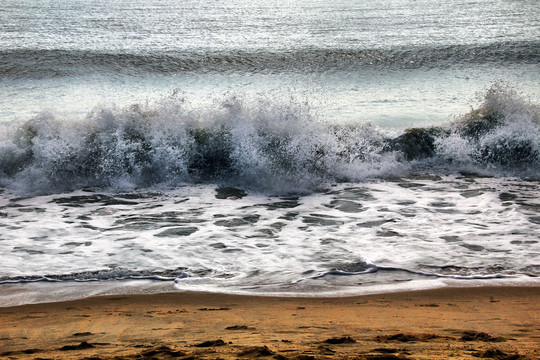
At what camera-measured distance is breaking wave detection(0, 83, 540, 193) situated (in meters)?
8.09

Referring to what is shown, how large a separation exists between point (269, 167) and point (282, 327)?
15.5 feet

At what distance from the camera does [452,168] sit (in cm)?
866

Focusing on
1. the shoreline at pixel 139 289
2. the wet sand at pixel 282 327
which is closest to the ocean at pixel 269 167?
the shoreline at pixel 139 289

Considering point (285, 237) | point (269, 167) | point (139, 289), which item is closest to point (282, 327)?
point (139, 289)

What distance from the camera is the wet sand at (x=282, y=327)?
3061 mm

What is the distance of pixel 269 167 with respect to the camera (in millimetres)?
8211

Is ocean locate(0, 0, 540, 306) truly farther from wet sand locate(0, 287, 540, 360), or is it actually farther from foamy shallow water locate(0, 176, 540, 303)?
wet sand locate(0, 287, 540, 360)

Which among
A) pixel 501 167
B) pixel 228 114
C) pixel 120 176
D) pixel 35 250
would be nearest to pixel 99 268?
pixel 35 250

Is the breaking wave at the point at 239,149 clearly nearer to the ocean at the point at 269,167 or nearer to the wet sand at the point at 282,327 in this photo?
the ocean at the point at 269,167

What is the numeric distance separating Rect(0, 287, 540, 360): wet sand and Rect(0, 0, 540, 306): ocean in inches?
11.2

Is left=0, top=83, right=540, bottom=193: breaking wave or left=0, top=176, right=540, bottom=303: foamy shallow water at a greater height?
left=0, top=83, right=540, bottom=193: breaking wave

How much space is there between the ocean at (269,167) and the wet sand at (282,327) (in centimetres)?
28

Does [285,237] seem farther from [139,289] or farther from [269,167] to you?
[269,167]

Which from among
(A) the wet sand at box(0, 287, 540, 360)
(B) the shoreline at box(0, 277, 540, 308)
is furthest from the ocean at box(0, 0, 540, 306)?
(A) the wet sand at box(0, 287, 540, 360)
